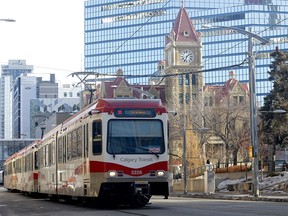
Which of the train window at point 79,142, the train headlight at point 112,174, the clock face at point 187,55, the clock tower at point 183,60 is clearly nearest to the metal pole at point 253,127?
the train window at point 79,142

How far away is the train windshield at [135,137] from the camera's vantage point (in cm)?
2344

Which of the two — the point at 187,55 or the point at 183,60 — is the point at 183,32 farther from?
the point at 183,60

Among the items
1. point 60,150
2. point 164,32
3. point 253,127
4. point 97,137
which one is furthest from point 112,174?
point 164,32

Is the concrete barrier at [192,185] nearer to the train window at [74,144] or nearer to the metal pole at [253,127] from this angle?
the metal pole at [253,127]

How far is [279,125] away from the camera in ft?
193

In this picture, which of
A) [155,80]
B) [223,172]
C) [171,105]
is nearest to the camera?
[223,172]

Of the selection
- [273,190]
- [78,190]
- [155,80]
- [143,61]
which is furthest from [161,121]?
[143,61]

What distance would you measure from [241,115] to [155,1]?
98.5m

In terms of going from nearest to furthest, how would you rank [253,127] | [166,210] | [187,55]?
1. [166,210]
2. [253,127]
3. [187,55]

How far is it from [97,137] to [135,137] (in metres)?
1.25

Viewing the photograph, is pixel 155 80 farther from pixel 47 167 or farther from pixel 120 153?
pixel 120 153

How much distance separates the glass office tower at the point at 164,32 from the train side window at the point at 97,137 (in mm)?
124784

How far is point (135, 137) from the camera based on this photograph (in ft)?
77.4

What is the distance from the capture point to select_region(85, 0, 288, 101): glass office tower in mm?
154500
